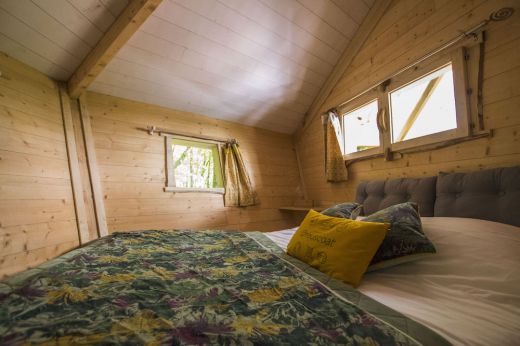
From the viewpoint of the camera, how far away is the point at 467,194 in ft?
4.26

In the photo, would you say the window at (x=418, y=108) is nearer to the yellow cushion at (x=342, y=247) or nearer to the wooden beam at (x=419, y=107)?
the wooden beam at (x=419, y=107)

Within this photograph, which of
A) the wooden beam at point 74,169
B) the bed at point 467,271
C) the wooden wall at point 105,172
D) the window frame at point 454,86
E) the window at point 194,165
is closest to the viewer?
the bed at point 467,271

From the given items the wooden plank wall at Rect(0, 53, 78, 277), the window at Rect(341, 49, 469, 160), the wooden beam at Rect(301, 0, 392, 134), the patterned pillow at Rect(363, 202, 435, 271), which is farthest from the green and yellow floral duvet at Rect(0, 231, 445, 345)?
the wooden beam at Rect(301, 0, 392, 134)

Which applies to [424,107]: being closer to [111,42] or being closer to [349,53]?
[349,53]

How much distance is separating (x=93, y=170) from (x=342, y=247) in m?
2.40

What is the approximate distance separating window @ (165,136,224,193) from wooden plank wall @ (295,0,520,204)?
1.57 meters

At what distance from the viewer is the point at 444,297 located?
0.74 meters

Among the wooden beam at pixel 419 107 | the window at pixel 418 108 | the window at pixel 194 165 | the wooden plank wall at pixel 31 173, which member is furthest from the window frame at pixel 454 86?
the wooden plank wall at pixel 31 173

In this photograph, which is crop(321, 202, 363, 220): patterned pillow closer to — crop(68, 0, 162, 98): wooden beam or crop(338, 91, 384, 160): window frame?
crop(338, 91, 384, 160): window frame

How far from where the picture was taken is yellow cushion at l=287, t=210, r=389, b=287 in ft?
2.89

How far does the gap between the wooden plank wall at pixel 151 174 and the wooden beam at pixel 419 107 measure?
1835 mm

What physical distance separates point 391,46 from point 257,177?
212 cm

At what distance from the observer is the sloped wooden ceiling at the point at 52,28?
152 centimetres

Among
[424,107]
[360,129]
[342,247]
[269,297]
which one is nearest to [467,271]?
[342,247]
